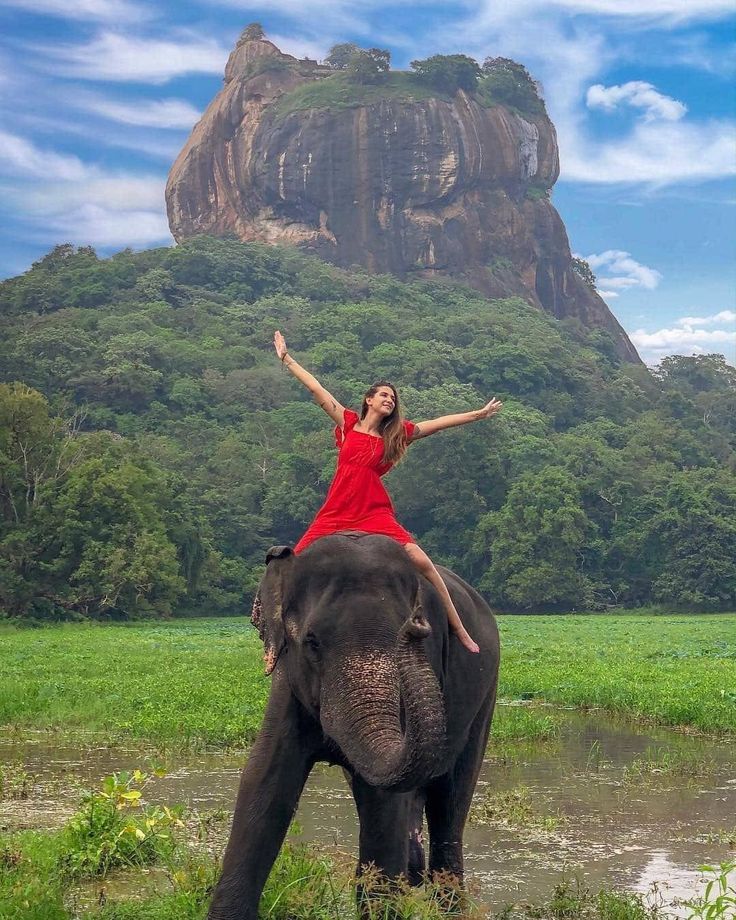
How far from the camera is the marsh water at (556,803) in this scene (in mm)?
7949

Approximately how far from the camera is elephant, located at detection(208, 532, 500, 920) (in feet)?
17.3

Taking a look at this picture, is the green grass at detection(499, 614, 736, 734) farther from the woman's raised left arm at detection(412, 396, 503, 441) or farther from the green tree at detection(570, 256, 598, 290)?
the green tree at detection(570, 256, 598, 290)

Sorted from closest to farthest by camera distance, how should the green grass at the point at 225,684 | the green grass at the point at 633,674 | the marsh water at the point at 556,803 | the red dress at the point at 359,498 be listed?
the red dress at the point at 359,498, the marsh water at the point at 556,803, the green grass at the point at 225,684, the green grass at the point at 633,674

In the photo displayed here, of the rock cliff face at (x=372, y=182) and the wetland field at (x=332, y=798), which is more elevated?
the rock cliff face at (x=372, y=182)

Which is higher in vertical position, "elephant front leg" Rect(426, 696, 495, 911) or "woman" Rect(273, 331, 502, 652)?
"woman" Rect(273, 331, 502, 652)

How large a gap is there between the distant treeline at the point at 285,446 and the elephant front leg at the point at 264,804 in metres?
31.8

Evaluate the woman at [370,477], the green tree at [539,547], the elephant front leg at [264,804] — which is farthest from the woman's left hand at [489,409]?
the green tree at [539,547]

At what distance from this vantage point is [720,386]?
10469cm

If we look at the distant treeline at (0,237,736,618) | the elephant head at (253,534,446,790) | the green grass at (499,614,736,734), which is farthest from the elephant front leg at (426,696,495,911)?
the distant treeline at (0,237,736,618)

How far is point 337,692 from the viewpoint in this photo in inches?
215

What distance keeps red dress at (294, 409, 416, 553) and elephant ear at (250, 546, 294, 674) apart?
370 millimetres

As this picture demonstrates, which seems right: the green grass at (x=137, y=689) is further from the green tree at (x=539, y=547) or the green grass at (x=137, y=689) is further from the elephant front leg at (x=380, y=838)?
the green tree at (x=539, y=547)

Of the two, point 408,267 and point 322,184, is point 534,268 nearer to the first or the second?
point 408,267

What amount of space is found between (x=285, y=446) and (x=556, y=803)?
58041mm
